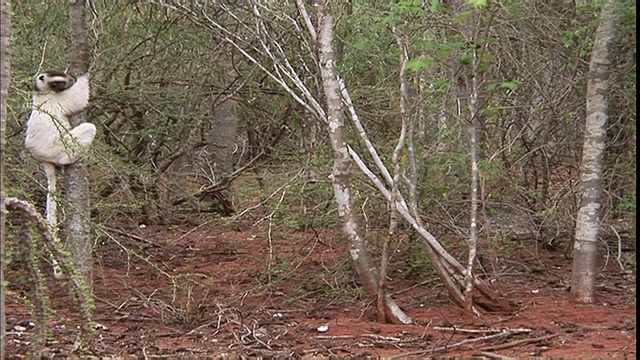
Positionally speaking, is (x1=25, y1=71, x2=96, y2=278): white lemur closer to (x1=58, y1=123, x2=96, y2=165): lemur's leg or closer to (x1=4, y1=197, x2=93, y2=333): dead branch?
(x1=58, y1=123, x2=96, y2=165): lemur's leg

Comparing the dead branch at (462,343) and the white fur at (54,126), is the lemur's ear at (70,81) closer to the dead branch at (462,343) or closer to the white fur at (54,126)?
the white fur at (54,126)

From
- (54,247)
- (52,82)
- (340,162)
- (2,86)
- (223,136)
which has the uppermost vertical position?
(52,82)

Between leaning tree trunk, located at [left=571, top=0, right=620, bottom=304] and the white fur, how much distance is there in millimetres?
4484

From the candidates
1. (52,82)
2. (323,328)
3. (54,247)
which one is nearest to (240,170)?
(52,82)

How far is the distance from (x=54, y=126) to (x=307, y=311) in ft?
9.31

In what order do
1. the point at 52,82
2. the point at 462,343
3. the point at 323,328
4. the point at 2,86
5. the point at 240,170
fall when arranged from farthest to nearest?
the point at 240,170 → the point at 52,82 → the point at 323,328 → the point at 462,343 → the point at 2,86

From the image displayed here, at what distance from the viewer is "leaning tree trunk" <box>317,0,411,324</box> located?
271 inches

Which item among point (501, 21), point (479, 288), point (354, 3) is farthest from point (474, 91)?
point (354, 3)

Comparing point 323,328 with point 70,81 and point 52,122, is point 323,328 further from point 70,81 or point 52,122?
point 70,81

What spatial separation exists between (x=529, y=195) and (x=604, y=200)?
77 cm

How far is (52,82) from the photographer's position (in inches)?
287

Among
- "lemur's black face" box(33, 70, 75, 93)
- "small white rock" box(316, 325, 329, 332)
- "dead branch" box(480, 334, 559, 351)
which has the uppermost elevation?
"lemur's black face" box(33, 70, 75, 93)

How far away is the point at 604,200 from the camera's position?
7.88 metres

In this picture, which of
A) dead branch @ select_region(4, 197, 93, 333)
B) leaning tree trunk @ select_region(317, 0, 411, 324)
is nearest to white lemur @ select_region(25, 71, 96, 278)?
leaning tree trunk @ select_region(317, 0, 411, 324)
